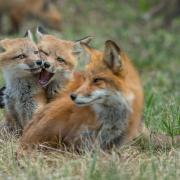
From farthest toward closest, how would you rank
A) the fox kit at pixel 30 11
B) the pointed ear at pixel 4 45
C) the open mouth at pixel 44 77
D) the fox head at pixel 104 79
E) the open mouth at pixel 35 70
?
1. the fox kit at pixel 30 11
2. the pointed ear at pixel 4 45
3. the open mouth at pixel 44 77
4. the open mouth at pixel 35 70
5. the fox head at pixel 104 79

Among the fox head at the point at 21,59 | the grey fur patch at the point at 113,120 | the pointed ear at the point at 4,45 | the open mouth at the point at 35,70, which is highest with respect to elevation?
the pointed ear at the point at 4,45

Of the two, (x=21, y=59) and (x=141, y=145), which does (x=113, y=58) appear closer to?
(x=141, y=145)

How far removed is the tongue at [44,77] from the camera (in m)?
8.81

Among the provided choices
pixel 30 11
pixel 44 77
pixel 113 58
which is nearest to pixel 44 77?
pixel 44 77

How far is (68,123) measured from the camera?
25.5 feet

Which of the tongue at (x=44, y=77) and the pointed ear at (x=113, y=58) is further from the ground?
the pointed ear at (x=113, y=58)

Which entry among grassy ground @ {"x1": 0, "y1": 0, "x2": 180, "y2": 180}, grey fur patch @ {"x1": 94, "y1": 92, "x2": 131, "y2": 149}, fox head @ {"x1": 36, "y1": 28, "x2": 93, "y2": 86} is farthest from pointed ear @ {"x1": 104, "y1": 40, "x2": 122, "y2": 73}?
fox head @ {"x1": 36, "y1": 28, "x2": 93, "y2": 86}

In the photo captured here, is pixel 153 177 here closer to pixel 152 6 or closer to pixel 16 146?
pixel 16 146

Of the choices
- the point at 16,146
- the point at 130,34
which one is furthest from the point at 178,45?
the point at 16,146

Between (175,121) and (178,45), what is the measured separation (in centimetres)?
1104

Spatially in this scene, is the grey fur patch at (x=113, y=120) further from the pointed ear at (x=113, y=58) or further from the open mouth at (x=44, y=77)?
the open mouth at (x=44, y=77)

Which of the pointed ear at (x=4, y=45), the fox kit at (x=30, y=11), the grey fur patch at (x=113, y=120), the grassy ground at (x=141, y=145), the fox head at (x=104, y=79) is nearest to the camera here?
the grassy ground at (x=141, y=145)

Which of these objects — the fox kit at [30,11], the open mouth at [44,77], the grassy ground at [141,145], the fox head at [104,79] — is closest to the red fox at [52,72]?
the open mouth at [44,77]

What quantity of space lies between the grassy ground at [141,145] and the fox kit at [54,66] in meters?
0.85
